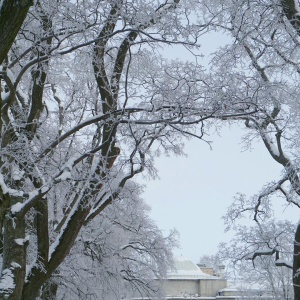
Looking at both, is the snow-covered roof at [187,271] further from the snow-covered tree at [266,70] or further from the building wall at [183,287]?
the snow-covered tree at [266,70]

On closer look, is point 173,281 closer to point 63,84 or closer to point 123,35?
point 63,84

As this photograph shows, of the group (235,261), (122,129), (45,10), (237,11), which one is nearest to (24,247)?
(122,129)

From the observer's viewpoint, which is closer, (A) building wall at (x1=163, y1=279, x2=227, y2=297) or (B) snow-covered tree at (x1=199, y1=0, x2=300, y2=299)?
(B) snow-covered tree at (x1=199, y1=0, x2=300, y2=299)

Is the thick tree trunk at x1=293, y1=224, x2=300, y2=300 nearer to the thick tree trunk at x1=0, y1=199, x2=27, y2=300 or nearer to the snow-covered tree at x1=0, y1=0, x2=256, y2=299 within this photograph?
the snow-covered tree at x1=0, y1=0, x2=256, y2=299

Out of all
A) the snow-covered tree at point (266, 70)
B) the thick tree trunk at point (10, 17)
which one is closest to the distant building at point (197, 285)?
the snow-covered tree at point (266, 70)

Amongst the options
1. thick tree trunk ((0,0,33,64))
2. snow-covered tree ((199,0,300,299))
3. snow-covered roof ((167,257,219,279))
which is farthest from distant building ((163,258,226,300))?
thick tree trunk ((0,0,33,64))

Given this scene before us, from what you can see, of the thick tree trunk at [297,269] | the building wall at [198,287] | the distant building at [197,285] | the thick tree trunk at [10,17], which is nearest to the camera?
the thick tree trunk at [10,17]

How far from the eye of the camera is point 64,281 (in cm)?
1401

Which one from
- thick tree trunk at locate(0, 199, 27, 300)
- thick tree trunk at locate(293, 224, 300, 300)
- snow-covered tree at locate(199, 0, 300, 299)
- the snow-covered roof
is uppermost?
the snow-covered roof

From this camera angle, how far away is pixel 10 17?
4195 millimetres

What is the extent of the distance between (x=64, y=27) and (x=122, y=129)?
2.39m

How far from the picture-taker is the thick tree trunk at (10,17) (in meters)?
4.12

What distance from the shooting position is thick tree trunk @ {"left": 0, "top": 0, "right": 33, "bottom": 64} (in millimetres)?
4125

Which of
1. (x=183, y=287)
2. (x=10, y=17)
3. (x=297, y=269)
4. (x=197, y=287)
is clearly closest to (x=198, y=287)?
(x=197, y=287)
